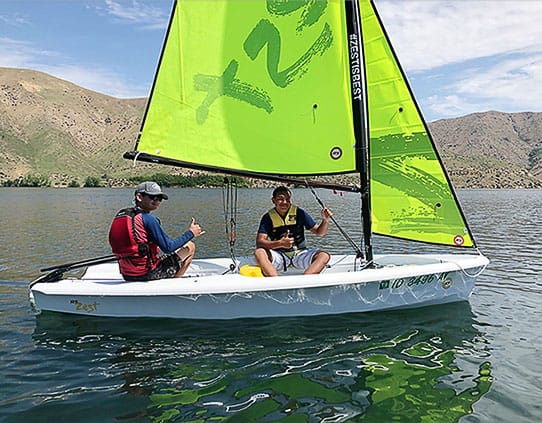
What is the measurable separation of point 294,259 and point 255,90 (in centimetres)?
Answer: 346

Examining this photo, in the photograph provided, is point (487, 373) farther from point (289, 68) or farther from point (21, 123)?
point (21, 123)

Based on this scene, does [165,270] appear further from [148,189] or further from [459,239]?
[459,239]

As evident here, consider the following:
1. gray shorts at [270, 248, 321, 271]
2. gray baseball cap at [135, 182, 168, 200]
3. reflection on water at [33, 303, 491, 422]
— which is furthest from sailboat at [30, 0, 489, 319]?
gray shorts at [270, 248, 321, 271]

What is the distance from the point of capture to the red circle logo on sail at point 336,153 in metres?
9.45

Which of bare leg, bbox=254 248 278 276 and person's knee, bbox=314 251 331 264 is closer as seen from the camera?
bare leg, bbox=254 248 278 276

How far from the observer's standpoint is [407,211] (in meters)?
9.70

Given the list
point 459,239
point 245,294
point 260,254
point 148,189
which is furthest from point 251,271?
point 459,239

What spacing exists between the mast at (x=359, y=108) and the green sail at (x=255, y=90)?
136 millimetres

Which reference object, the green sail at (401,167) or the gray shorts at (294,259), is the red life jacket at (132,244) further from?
the green sail at (401,167)

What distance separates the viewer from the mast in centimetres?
912

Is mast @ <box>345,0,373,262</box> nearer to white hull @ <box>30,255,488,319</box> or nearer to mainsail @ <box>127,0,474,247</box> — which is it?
mainsail @ <box>127,0,474,247</box>

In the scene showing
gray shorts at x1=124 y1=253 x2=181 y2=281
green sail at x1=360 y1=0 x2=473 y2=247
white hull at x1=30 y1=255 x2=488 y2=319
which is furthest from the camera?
green sail at x1=360 y1=0 x2=473 y2=247

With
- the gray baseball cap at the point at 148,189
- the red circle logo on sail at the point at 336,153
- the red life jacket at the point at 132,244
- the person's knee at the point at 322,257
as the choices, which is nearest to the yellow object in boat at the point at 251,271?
the person's knee at the point at 322,257

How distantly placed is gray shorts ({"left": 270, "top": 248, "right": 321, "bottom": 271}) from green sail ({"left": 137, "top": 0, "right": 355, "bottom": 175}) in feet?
5.38
